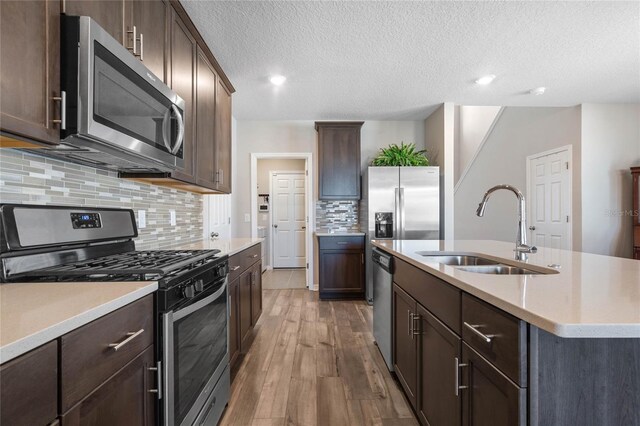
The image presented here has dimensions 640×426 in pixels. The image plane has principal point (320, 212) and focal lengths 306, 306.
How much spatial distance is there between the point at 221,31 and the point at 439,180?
301cm

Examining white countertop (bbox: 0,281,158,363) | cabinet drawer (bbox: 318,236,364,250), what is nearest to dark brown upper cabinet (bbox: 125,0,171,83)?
white countertop (bbox: 0,281,158,363)

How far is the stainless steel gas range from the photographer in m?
1.06

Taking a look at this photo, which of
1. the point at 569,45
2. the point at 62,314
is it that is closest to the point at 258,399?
the point at 62,314

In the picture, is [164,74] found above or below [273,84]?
below

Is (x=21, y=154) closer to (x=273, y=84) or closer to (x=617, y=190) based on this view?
(x=273, y=84)

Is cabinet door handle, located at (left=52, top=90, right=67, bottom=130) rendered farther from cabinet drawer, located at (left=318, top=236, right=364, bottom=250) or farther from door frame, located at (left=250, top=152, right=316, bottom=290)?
door frame, located at (left=250, top=152, right=316, bottom=290)

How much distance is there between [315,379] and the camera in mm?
2082

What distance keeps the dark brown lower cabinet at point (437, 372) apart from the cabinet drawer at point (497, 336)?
0.42 ft

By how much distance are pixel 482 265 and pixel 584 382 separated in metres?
1.06

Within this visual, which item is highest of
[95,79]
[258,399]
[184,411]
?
[95,79]

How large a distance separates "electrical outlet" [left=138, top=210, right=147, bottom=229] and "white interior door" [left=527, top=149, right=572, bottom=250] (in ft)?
15.7

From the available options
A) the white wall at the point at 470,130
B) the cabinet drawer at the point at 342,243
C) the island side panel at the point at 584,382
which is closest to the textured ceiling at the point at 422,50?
the white wall at the point at 470,130

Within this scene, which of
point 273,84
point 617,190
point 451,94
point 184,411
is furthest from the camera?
point 617,190

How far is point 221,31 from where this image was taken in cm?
231
